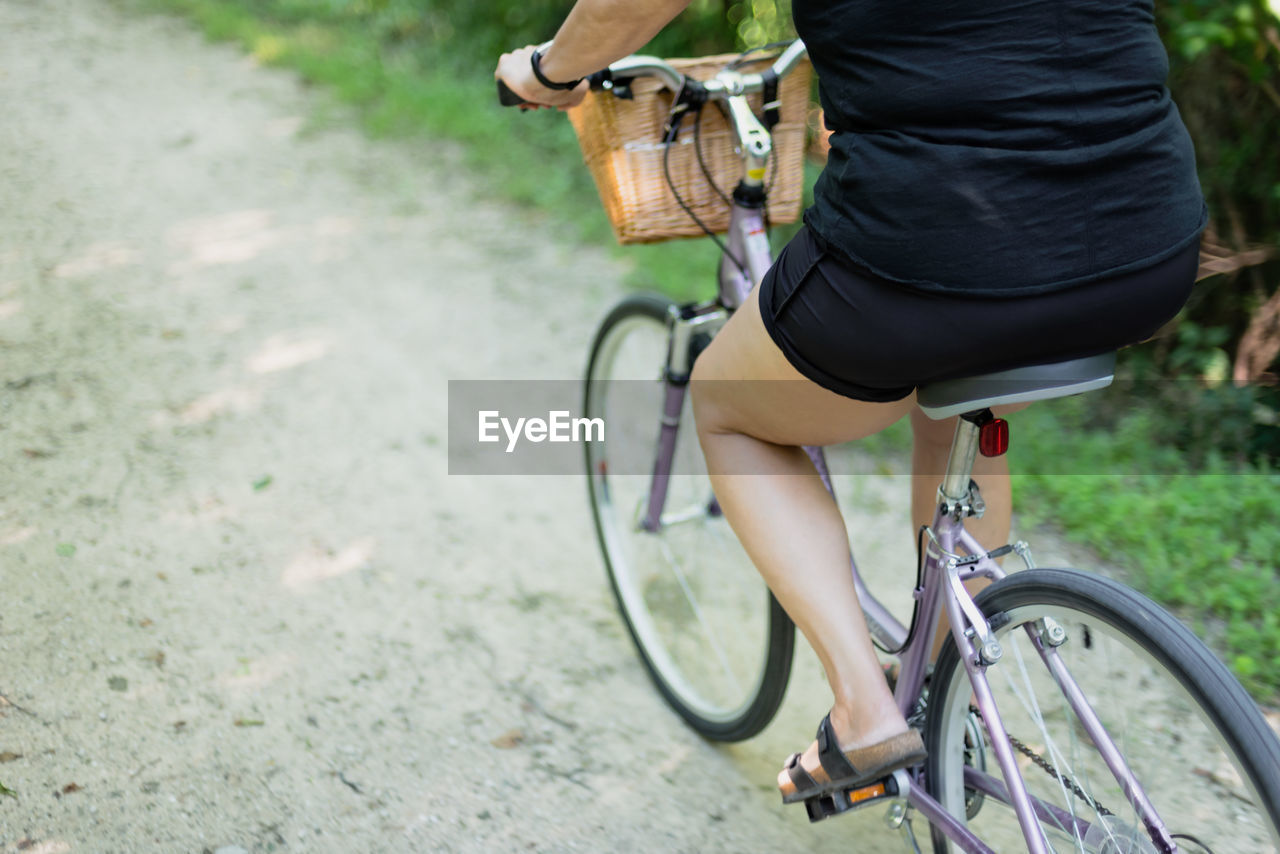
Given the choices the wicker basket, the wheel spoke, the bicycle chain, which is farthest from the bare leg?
the wheel spoke

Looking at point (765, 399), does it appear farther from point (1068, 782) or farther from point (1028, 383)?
point (1068, 782)

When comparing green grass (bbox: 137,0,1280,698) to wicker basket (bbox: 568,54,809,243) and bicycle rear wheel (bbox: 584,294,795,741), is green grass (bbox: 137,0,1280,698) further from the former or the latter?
wicker basket (bbox: 568,54,809,243)

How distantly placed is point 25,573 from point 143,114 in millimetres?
3674

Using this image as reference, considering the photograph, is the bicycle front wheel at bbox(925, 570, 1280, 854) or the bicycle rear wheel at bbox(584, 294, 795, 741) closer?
the bicycle front wheel at bbox(925, 570, 1280, 854)

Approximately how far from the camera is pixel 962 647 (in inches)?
57.8

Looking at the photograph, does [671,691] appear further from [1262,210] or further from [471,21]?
[471,21]

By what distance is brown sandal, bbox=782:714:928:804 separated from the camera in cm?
153

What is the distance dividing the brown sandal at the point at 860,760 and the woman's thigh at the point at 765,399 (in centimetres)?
48

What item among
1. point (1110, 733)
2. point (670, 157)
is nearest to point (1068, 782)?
point (1110, 733)

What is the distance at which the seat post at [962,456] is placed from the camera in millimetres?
1478

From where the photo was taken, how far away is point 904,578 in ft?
9.41

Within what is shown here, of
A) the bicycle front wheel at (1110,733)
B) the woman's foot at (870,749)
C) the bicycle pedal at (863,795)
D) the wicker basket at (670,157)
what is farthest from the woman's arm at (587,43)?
the bicycle pedal at (863,795)

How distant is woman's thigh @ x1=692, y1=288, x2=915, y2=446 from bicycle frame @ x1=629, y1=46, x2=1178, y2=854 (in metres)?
0.16

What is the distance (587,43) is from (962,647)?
1079 millimetres
